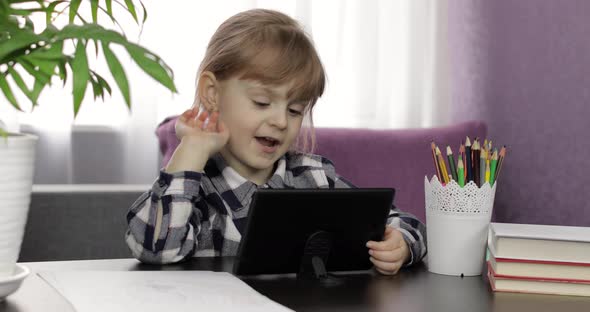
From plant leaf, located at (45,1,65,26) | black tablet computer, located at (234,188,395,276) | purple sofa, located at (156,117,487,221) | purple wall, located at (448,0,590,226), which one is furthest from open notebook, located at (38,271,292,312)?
purple wall, located at (448,0,590,226)

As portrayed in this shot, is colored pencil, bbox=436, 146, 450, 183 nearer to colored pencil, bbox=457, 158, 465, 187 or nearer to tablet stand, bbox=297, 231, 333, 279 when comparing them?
colored pencil, bbox=457, 158, 465, 187

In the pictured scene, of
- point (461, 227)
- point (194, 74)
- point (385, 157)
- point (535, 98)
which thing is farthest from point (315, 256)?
point (194, 74)

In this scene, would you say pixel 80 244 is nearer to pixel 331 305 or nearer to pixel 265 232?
pixel 265 232

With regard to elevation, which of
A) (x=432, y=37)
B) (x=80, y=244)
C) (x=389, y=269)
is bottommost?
(x=80, y=244)

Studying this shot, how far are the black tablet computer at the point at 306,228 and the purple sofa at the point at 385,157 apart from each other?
3.01 feet

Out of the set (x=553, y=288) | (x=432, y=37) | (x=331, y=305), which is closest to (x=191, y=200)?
(x=331, y=305)

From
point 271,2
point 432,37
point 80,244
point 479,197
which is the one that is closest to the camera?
point 479,197

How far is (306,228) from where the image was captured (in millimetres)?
1025

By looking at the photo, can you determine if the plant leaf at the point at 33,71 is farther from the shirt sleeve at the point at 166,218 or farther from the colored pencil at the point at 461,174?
the colored pencil at the point at 461,174

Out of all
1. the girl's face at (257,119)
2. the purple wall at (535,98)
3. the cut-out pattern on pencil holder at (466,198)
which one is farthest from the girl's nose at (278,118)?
the purple wall at (535,98)

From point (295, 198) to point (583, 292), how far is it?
0.38 metres

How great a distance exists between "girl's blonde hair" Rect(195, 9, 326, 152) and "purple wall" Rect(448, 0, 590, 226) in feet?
2.84

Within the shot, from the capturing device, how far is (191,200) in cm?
121

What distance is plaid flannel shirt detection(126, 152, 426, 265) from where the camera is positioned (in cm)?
117
